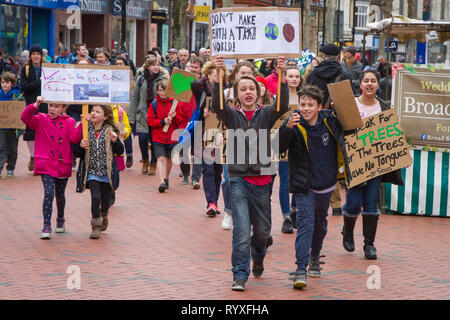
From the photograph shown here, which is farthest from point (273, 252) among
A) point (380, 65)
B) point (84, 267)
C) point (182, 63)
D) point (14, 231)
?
point (380, 65)

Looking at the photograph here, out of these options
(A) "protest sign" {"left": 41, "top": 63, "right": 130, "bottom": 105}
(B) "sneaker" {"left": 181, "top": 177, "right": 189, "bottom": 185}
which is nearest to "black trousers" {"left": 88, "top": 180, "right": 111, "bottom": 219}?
(A) "protest sign" {"left": 41, "top": 63, "right": 130, "bottom": 105}

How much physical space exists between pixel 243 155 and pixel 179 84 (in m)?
5.28

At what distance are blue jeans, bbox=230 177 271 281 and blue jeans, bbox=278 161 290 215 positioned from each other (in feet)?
8.22

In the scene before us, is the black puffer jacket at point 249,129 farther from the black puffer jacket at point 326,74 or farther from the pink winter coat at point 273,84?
the black puffer jacket at point 326,74

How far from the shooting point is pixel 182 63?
18062 mm

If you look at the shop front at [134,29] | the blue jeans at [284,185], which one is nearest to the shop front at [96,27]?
the shop front at [134,29]

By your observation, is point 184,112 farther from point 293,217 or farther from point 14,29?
point 14,29

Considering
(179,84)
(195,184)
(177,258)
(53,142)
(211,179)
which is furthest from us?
(195,184)

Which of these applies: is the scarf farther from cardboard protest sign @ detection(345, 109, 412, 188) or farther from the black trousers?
cardboard protest sign @ detection(345, 109, 412, 188)

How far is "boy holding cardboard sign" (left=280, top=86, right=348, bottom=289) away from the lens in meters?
7.12

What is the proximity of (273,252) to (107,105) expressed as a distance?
2517 mm

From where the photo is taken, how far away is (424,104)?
1136 cm

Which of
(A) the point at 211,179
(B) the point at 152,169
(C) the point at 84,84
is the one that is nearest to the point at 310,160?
(C) the point at 84,84

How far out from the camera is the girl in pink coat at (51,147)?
9.25 metres
